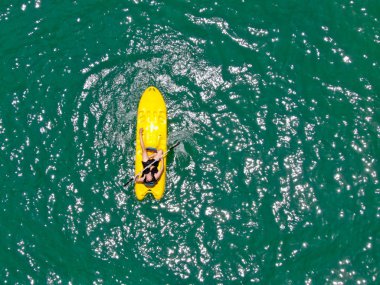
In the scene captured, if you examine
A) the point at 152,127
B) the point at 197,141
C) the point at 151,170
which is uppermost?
the point at 152,127

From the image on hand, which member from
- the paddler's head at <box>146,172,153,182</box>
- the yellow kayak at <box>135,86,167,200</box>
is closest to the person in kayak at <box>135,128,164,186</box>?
the paddler's head at <box>146,172,153,182</box>

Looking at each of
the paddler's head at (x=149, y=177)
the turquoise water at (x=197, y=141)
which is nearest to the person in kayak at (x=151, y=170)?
the paddler's head at (x=149, y=177)

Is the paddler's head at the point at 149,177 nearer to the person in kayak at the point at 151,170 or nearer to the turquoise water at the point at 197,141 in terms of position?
the person in kayak at the point at 151,170

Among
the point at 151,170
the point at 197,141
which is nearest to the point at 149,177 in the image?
the point at 151,170

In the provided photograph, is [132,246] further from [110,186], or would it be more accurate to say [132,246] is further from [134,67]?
[134,67]

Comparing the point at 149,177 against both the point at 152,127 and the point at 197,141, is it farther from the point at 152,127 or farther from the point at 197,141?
the point at 197,141
